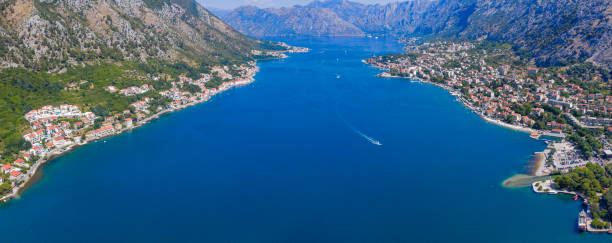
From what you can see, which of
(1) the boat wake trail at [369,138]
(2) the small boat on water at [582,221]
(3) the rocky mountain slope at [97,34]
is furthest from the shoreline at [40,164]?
(2) the small boat on water at [582,221]

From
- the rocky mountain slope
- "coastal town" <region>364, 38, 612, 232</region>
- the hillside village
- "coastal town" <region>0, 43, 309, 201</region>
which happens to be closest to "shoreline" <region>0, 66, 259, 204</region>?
"coastal town" <region>0, 43, 309, 201</region>

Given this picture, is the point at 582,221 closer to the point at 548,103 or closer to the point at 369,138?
the point at 369,138

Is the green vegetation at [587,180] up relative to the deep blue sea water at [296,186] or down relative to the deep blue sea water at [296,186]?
up

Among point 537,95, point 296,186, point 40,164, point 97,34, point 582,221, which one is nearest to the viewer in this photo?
point 582,221

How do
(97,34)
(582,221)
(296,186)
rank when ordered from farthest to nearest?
(97,34), (296,186), (582,221)

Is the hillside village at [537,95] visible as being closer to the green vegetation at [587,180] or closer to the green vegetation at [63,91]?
the green vegetation at [587,180]

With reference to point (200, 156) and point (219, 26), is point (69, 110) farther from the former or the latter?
point (219, 26)

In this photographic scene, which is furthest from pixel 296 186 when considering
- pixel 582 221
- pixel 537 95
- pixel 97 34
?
pixel 97 34
